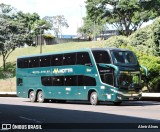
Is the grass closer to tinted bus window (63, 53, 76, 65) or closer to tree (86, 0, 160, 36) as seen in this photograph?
tree (86, 0, 160, 36)

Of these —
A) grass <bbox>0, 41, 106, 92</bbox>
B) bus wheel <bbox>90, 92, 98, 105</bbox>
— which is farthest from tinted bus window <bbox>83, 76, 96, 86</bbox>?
grass <bbox>0, 41, 106, 92</bbox>

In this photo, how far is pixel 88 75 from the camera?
29109 millimetres

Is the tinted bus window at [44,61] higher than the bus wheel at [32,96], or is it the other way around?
the tinted bus window at [44,61]

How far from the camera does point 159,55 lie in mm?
43250

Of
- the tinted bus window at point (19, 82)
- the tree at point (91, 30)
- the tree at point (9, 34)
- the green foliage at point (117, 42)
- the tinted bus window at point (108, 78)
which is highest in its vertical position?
the tree at point (91, 30)

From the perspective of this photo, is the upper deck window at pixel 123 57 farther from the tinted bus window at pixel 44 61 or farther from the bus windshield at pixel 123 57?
the tinted bus window at pixel 44 61

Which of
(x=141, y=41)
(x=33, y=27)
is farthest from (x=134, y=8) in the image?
(x=33, y=27)

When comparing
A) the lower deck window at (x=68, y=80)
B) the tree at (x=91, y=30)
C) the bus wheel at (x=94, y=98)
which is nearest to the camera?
the bus wheel at (x=94, y=98)

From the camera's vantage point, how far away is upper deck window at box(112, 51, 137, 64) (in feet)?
91.4

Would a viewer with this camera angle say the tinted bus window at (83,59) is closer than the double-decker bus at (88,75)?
No

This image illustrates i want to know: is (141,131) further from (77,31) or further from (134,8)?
(77,31)

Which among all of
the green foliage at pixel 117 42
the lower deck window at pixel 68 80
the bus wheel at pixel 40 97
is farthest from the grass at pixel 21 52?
the lower deck window at pixel 68 80

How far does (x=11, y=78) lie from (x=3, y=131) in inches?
2252

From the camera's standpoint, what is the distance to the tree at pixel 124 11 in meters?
73.2
